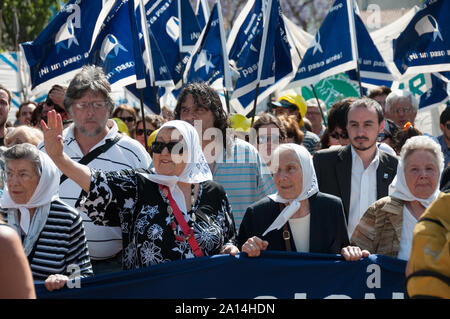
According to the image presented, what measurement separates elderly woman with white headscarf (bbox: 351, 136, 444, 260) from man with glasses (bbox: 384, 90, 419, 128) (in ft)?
11.2

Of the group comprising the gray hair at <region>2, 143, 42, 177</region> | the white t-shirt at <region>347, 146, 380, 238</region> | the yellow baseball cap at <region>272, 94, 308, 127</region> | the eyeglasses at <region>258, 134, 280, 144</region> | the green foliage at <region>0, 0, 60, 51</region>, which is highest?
the green foliage at <region>0, 0, 60, 51</region>

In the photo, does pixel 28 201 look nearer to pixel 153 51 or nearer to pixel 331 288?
pixel 331 288

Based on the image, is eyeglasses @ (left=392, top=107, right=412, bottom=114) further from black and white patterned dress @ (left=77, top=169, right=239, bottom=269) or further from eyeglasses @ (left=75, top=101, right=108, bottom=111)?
black and white patterned dress @ (left=77, top=169, right=239, bottom=269)

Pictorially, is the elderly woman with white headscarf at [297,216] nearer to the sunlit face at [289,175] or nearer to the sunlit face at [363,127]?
the sunlit face at [289,175]

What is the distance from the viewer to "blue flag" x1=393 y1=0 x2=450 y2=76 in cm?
820

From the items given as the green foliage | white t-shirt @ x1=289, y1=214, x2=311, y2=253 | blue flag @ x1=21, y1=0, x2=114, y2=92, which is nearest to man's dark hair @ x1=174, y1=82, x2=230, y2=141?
white t-shirt @ x1=289, y1=214, x2=311, y2=253

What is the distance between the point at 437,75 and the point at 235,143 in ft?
13.6

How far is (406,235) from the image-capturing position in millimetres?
4344

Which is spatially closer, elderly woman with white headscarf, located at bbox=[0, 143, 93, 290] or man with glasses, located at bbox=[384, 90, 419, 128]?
elderly woman with white headscarf, located at bbox=[0, 143, 93, 290]

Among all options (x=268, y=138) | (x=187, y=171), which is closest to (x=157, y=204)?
(x=187, y=171)

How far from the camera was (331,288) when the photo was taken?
4.20m

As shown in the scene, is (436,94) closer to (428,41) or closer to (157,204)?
(428,41)

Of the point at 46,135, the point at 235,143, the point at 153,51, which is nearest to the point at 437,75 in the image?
the point at 153,51

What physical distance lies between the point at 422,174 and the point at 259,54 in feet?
13.3
